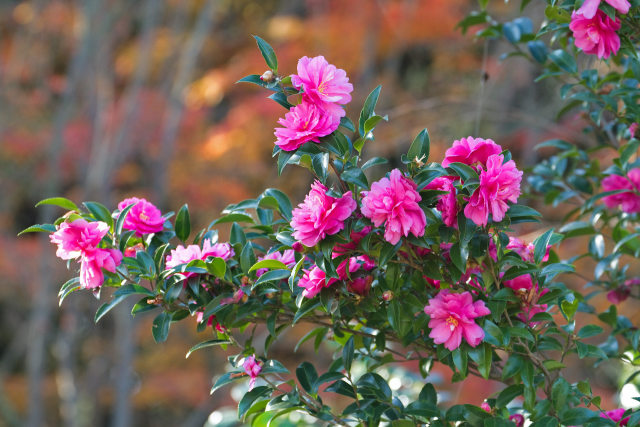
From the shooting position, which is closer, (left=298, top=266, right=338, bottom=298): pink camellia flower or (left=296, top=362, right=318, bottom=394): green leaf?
(left=298, top=266, right=338, bottom=298): pink camellia flower

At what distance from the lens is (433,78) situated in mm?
5535

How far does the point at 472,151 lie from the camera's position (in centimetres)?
85

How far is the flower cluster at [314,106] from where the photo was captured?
82 centimetres

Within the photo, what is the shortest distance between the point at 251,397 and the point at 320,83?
1.50 feet

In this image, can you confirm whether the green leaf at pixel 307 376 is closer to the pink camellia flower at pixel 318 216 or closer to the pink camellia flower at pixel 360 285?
the pink camellia flower at pixel 360 285

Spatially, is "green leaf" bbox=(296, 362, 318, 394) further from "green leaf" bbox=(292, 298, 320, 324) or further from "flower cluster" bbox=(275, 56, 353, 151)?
"flower cluster" bbox=(275, 56, 353, 151)

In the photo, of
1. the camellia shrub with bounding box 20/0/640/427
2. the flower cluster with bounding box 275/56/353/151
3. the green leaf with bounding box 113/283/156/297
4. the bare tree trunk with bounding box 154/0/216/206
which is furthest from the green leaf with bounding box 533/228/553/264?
the bare tree trunk with bounding box 154/0/216/206

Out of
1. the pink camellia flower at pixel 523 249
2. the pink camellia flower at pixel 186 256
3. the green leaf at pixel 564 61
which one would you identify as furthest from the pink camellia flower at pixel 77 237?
the green leaf at pixel 564 61

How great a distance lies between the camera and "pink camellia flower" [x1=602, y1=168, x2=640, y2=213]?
1280mm

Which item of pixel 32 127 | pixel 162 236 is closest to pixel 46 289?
pixel 32 127

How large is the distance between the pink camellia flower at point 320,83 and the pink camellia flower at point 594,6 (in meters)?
0.36

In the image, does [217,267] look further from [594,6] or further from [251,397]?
[594,6]

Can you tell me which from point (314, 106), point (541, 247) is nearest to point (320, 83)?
point (314, 106)

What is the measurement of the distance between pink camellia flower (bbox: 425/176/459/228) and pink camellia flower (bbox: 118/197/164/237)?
444mm
